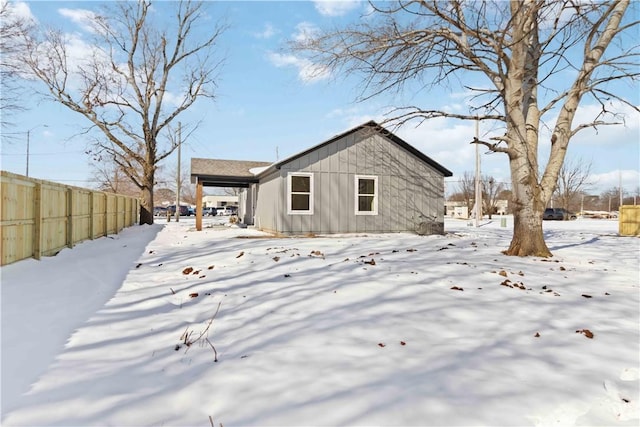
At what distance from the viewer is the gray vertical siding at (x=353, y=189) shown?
13.2 m

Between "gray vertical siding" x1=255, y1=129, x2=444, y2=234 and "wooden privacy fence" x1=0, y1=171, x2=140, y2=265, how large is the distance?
6.28 m

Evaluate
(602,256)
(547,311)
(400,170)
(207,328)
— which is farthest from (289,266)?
(400,170)

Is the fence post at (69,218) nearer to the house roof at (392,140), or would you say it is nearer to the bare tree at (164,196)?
the house roof at (392,140)

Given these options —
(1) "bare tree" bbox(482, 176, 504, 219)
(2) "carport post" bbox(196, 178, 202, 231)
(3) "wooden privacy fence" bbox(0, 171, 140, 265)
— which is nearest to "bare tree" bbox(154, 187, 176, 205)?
(1) "bare tree" bbox(482, 176, 504, 219)

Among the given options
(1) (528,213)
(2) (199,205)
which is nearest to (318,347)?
(1) (528,213)

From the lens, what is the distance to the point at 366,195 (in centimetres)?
1401

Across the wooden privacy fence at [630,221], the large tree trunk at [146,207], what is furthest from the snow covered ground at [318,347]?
the large tree trunk at [146,207]

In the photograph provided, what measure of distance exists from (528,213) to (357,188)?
666 centimetres

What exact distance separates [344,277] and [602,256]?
7.38m

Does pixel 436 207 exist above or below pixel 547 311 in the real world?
above

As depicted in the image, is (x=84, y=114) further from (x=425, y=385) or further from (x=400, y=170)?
(x=425, y=385)

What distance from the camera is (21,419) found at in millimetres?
2166

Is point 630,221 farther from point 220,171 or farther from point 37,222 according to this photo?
point 37,222

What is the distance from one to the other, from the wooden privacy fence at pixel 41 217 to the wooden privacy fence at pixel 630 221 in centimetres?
2201
